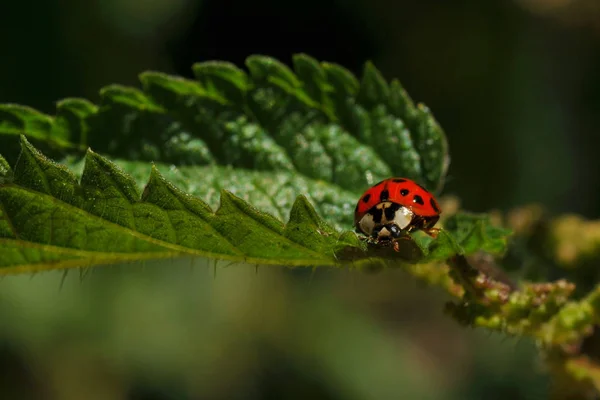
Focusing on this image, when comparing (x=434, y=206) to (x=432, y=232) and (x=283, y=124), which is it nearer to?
(x=432, y=232)

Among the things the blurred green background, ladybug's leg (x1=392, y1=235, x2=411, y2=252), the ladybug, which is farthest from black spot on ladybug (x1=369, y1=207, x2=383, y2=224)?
the blurred green background

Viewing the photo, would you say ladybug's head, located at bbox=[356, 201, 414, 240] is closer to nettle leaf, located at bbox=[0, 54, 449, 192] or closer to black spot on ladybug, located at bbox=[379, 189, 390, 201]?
black spot on ladybug, located at bbox=[379, 189, 390, 201]

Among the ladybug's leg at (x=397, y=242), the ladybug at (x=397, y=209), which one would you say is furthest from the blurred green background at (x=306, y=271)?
the ladybug's leg at (x=397, y=242)

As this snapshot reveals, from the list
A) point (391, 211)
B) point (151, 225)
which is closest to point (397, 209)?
point (391, 211)

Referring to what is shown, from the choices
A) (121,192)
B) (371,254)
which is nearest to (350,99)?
(371,254)

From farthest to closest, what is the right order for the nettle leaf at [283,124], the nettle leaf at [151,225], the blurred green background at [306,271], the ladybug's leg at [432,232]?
1. the blurred green background at [306,271]
2. the nettle leaf at [283,124]
3. the ladybug's leg at [432,232]
4. the nettle leaf at [151,225]

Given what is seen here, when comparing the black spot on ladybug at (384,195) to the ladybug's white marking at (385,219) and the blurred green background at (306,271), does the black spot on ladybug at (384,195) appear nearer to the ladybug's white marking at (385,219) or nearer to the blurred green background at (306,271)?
the ladybug's white marking at (385,219)
